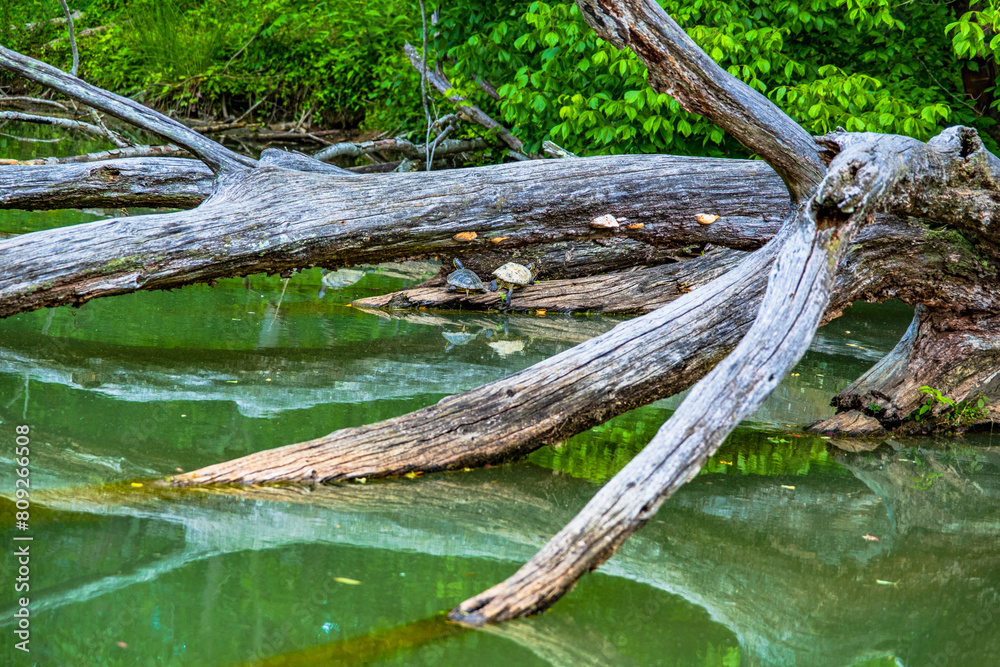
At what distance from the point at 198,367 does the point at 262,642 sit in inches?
112

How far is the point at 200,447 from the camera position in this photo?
12.1ft

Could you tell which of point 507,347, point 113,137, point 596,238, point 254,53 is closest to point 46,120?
point 113,137

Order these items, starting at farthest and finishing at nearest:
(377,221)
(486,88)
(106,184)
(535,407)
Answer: (486,88)
(106,184)
(377,221)
(535,407)

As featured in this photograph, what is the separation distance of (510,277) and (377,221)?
2.39 meters

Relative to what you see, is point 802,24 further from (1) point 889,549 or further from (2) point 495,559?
(2) point 495,559

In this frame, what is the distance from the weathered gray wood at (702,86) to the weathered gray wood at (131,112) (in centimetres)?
272

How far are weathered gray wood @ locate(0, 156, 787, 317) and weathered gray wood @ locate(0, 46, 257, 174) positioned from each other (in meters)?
0.36

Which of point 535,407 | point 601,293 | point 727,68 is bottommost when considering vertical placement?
point 601,293

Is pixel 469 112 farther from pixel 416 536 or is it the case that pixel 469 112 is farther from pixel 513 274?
pixel 416 536

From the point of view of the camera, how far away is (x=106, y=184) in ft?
18.0

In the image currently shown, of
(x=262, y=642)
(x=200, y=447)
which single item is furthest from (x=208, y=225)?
(x=262, y=642)

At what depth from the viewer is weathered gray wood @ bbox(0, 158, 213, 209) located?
5.42m

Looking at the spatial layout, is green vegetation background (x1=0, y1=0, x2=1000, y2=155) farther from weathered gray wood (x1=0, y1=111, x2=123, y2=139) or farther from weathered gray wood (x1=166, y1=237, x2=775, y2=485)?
weathered gray wood (x1=166, y1=237, x2=775, y2=485)

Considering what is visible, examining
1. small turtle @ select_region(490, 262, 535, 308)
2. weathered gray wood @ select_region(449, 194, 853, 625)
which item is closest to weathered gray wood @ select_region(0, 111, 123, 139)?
small turtle @ select_region(490, 262, 535, 308)
